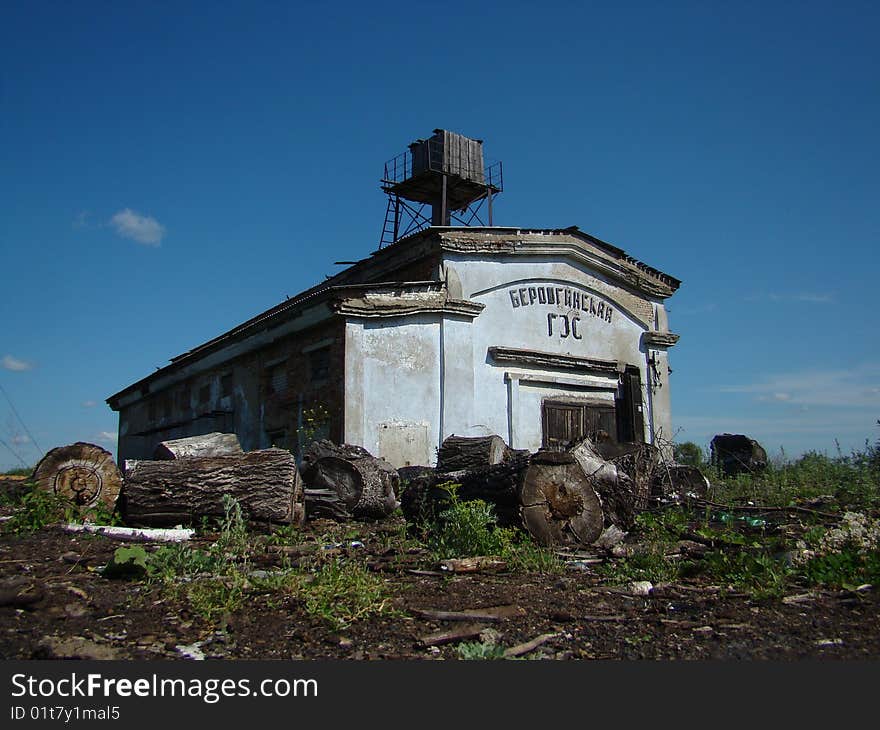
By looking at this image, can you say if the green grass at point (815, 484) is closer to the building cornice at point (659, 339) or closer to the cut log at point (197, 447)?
the building cornice at point (659, 339)

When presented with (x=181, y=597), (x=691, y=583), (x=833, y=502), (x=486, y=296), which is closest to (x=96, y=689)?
(x=181, y=597)

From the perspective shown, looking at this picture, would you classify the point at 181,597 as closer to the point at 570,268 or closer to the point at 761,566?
the point at 761,566

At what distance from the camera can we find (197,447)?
10023mm

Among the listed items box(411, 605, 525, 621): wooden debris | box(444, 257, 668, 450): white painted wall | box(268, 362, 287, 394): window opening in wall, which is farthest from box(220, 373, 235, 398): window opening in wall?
box(411, 605, 525, 621): wooden debris

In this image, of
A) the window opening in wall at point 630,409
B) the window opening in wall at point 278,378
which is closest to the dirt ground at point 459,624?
the window opening in wall at point 278,378

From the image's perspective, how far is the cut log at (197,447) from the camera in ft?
32.2

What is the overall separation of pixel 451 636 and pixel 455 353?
977cm

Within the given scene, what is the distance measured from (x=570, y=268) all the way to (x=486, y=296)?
2678mm

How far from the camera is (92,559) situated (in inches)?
241

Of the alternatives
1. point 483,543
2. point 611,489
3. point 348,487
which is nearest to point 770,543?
point 611,489

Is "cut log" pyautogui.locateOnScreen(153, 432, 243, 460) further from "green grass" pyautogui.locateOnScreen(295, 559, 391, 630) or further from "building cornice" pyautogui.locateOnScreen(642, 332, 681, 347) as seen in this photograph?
"building cornice" pyautogui.locateOnScreen(642, 332, 681, 347)

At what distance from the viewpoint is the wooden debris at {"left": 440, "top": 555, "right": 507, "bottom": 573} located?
6043 mm

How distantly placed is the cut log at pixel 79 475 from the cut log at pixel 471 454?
4423 mm

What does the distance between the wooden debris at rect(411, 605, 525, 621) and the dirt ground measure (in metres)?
0.02
